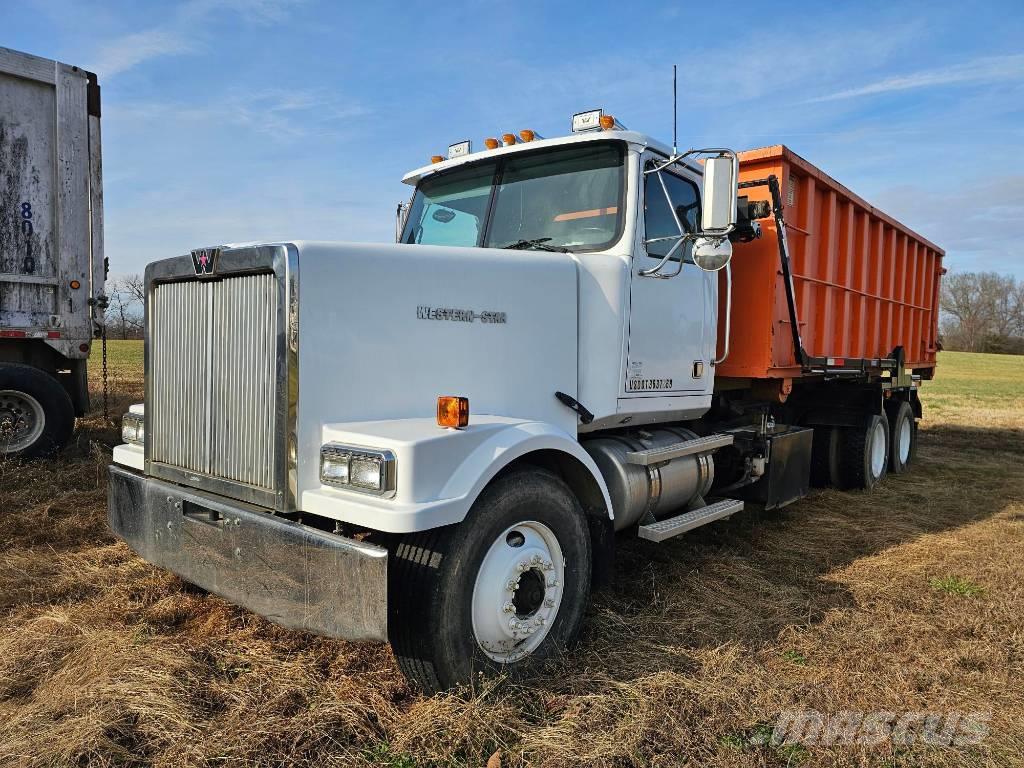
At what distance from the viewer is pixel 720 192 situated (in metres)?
3.76

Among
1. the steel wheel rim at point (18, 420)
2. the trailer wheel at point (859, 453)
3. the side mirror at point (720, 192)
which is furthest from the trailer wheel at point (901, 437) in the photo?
the steel wheel rim at point (18, 420)

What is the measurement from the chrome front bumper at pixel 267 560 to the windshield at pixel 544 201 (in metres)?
2.13

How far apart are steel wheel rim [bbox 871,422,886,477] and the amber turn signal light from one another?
Result: 20.7 ft

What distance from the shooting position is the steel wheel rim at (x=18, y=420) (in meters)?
6.74

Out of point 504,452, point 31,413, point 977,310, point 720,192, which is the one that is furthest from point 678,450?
point 977,310

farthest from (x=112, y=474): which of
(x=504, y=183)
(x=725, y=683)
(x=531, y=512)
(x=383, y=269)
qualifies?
(x=725, y=683)

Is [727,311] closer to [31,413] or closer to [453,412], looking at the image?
[453,412]

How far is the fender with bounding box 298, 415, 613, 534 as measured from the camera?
271cm

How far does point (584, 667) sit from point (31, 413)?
6172mm

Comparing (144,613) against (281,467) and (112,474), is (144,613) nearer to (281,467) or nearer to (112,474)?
(112,474)

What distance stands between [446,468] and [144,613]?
210 centimetres

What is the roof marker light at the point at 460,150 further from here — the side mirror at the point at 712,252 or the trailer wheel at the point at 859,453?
the trailer wheel at the point at 859,453

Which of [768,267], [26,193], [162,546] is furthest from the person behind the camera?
[26,193]

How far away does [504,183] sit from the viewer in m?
4.46
